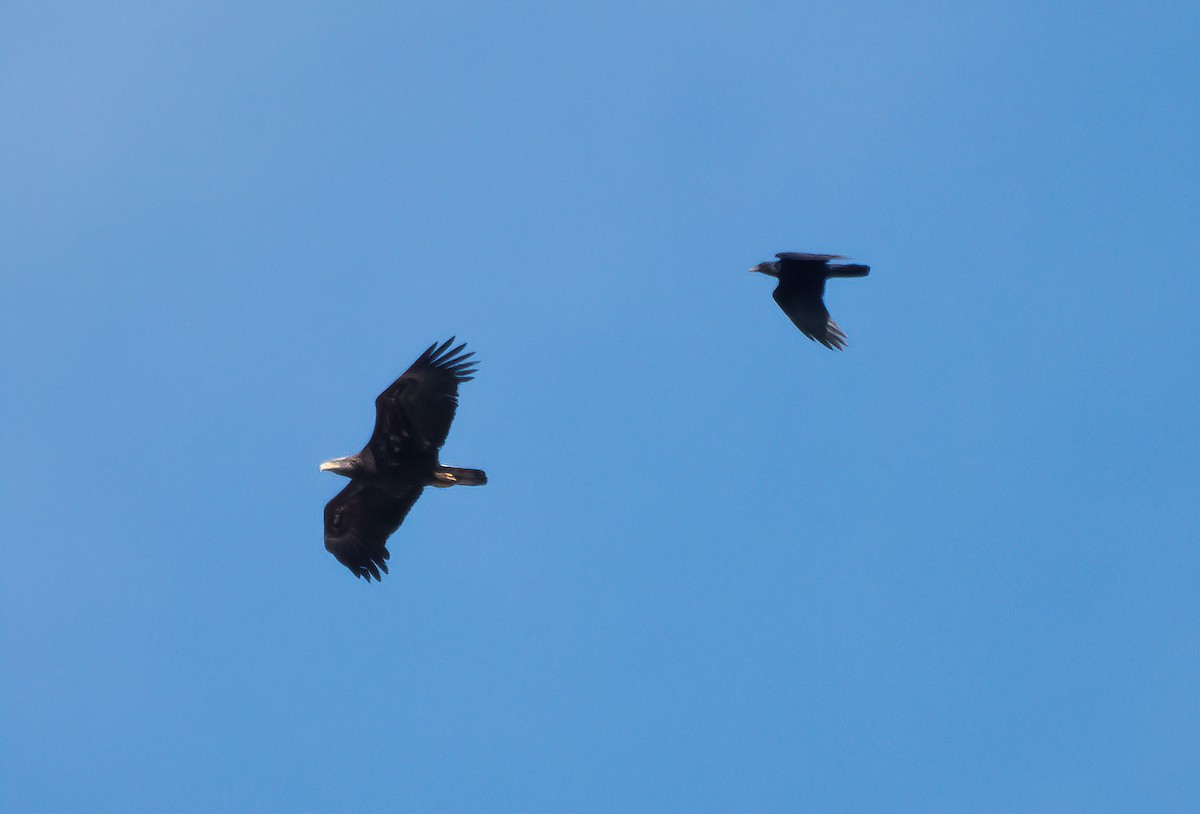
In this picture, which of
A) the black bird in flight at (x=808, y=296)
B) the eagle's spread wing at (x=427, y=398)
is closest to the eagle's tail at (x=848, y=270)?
the black bird in flight at (x=808, y=296)

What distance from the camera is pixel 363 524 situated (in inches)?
1029

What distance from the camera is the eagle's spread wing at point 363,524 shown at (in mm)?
25859

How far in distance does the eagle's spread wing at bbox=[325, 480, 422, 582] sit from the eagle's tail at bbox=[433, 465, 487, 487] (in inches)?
53.0

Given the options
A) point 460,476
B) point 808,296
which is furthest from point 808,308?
point 460,476

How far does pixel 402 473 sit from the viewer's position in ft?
82.0

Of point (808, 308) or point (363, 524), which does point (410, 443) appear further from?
point (808, 308)

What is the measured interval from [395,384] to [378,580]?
4.03 metres

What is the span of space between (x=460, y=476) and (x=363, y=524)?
276 cm

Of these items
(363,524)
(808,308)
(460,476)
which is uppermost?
(808,308)

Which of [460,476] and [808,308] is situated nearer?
[460,476]

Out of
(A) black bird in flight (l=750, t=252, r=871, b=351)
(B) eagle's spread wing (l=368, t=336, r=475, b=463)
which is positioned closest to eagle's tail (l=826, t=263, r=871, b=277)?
(A) black bird in flight (l=750, t=252, r=871, b=351)

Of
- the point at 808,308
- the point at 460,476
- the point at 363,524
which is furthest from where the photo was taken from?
the point at 363,524

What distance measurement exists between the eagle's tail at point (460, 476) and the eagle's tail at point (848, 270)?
734 centimetres

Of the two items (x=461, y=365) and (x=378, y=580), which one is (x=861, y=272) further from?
(x=378, y=580)
